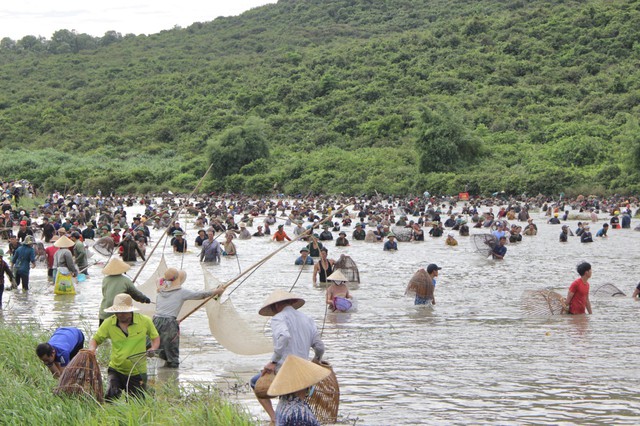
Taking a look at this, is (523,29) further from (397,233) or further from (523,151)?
(397,233)

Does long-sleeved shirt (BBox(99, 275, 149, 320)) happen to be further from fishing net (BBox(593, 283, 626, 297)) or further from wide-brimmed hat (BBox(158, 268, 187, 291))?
fishing net (BBox(593, 283, 626, 297))

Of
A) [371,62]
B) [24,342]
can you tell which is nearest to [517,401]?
[24,342]

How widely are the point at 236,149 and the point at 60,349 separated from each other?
61.1 m

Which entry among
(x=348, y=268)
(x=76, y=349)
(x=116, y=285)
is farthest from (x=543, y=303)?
(x=76, y=349)

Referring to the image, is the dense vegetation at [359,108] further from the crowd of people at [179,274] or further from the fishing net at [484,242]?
the fishing net at [484,242]

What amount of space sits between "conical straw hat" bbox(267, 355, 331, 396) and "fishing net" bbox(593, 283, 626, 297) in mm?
12591

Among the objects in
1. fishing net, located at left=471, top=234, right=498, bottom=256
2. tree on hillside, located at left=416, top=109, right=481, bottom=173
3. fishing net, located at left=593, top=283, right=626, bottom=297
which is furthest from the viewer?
tree on hillside, located at left=416, top=109, right=481, bottom=173

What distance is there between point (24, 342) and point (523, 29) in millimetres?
93830

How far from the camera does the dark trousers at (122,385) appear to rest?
8.12 meters

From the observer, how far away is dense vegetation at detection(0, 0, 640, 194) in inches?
2436

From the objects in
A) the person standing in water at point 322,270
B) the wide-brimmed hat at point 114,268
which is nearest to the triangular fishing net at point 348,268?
the person standing in water at point 322,270

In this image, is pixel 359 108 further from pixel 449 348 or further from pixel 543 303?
pixel 449 348

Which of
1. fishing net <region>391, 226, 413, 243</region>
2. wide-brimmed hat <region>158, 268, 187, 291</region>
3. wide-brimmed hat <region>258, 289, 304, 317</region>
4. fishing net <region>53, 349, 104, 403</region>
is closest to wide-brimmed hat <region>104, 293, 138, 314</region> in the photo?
fishing net <region>53, 349, 104, 403</region>

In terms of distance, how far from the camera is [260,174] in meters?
67.1
